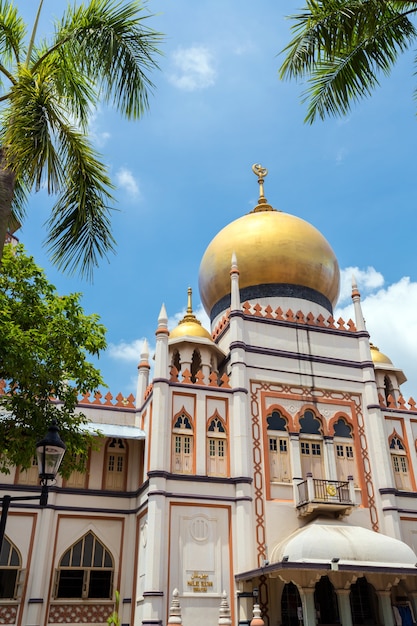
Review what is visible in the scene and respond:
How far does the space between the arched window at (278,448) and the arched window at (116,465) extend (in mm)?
4509

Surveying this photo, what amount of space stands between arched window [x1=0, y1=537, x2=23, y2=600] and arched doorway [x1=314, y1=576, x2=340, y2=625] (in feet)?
26.3

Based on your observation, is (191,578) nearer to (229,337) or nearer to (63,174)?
(229,337)

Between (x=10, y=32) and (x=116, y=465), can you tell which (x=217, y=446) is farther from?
(x=10, y=32)

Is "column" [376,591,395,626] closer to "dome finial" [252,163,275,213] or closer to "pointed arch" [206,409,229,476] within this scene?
"pointed arch" [206,409,229,476]

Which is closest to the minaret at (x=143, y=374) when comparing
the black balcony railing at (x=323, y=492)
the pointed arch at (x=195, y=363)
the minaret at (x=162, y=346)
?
the pointed arch at (x=195, y=363)

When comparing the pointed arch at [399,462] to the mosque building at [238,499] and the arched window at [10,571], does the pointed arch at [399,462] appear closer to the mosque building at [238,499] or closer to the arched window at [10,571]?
the mosque building at [238,499]

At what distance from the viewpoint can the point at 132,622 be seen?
15.1 metres

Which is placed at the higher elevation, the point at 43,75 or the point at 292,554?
the point at 43,75

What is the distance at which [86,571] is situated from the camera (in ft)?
51.5

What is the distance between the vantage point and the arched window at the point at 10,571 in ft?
49.0

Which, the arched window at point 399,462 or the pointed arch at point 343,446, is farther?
the arched window at point 399,462

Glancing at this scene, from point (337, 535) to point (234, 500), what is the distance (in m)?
2.84

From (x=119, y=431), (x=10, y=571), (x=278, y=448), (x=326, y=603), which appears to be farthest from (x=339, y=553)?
(x=10, y=571)

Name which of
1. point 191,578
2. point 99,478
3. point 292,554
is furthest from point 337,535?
point 99,478
